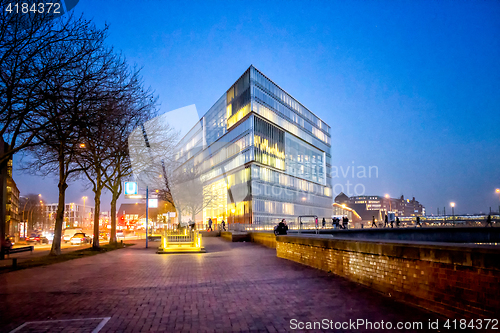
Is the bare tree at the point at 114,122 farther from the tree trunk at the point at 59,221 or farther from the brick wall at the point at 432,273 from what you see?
the brick wall at the point at 432,273

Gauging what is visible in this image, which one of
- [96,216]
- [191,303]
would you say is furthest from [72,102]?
[96,216]

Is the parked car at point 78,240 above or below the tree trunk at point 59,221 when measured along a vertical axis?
below

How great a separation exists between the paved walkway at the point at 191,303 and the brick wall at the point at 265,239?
1220cm

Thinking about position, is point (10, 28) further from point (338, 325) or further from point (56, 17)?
point (338, 325)

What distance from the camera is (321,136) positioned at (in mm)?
85000

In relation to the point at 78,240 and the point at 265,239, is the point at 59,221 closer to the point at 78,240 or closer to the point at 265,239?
the point at 265,239

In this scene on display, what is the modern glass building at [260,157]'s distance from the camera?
59.8 metres

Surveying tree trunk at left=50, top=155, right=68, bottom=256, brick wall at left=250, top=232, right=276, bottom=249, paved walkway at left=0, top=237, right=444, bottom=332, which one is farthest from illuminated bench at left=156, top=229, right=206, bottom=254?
paved walkway at left=0, top=237, right=444, bottom=332

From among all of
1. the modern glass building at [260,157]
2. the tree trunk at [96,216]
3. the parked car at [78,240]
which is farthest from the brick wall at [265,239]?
the modern glass building at [260,157]

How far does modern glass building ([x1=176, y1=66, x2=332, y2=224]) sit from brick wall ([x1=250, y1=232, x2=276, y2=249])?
28.5 m

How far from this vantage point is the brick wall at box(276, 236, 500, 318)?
4695mm

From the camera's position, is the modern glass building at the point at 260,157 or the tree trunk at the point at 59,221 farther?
the modern glass building at the point at 260,157

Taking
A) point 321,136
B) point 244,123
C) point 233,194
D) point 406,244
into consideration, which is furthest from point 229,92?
point 406,244

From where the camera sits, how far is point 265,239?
25.1 meters
